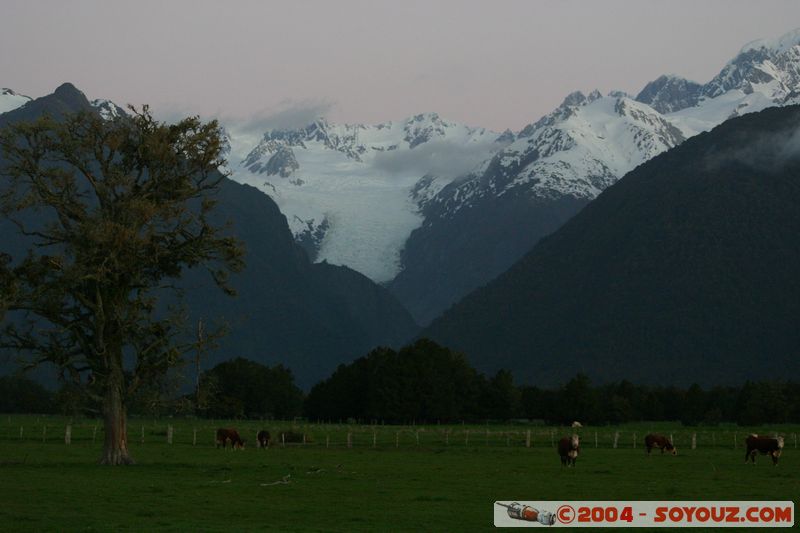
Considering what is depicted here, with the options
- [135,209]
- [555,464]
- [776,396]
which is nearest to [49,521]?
[135,209]

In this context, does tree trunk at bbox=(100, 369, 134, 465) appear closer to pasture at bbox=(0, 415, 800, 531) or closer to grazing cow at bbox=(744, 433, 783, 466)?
pasture at bbox=(0, 415, 800, 531)

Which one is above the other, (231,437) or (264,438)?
(231,437)

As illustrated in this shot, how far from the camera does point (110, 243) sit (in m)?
51.5

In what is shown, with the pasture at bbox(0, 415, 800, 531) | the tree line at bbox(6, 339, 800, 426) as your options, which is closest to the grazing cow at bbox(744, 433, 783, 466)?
the pasture at bbox(0, 415, 800, 531)

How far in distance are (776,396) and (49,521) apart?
445ft

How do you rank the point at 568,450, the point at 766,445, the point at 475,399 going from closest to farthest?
the point at 568,450
the point at 766,445
the point at 475,399

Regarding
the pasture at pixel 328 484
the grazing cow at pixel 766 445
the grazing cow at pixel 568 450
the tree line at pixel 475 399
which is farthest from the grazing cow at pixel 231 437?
the tree line at pixel 475 399

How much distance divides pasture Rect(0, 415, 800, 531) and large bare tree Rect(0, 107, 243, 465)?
4.84 metres

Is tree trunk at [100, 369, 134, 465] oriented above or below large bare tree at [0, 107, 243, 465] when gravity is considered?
below

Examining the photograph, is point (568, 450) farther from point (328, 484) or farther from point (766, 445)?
point (328, 484)

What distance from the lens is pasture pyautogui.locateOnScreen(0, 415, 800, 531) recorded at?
34.6 m

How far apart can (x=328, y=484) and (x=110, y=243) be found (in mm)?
14080

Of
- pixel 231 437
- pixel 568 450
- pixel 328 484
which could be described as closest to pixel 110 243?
pixel 328 484

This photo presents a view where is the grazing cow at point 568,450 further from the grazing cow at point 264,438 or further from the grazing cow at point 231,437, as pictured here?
the grazing cow at point 264,438
